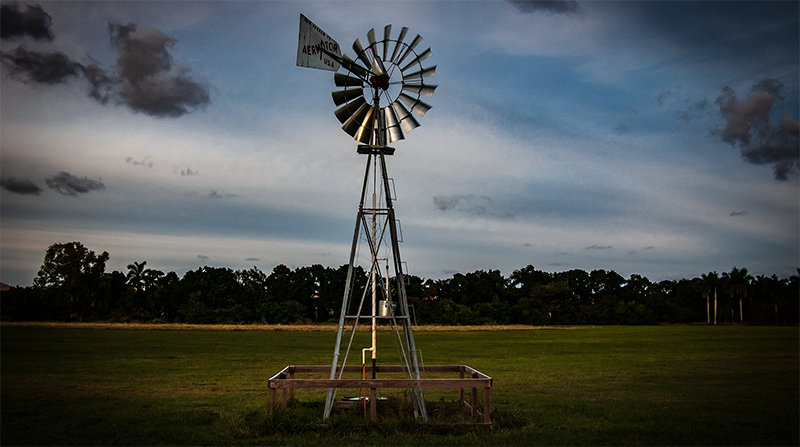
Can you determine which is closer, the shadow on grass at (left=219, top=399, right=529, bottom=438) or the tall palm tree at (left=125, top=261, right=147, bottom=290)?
the shadow on grass at (left=219, top=399, right=529, bottom=438)

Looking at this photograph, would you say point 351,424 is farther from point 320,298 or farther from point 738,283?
point 738,283

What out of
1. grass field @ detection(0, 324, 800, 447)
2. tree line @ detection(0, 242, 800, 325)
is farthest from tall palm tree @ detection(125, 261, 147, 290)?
grass field @ detection(0, 324, 800, 447)

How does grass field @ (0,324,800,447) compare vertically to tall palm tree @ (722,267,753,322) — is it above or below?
below

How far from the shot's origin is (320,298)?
9375cm

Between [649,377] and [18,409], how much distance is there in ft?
66.4

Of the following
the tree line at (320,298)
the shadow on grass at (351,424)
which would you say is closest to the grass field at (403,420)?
the shadow on grass at (351,424)

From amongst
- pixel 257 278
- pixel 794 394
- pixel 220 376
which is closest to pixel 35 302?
pixel 257 278

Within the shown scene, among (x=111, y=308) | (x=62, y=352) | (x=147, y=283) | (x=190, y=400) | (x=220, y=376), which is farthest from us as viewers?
(x=147, y=283)

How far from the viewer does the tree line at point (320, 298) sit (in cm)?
8294

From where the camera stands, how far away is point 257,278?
97.9 m

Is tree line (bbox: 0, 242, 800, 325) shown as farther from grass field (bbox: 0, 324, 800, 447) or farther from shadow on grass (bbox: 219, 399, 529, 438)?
shadow on grass (bbox: 219, 399, 529, 438)

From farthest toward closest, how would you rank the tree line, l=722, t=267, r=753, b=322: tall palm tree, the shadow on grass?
l=722, t=267, r=753, b=322: tall palm tree, the tree line, the shadow on grass

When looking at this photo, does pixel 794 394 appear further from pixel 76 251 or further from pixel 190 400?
pixel 76 251

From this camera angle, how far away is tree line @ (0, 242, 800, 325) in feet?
272
